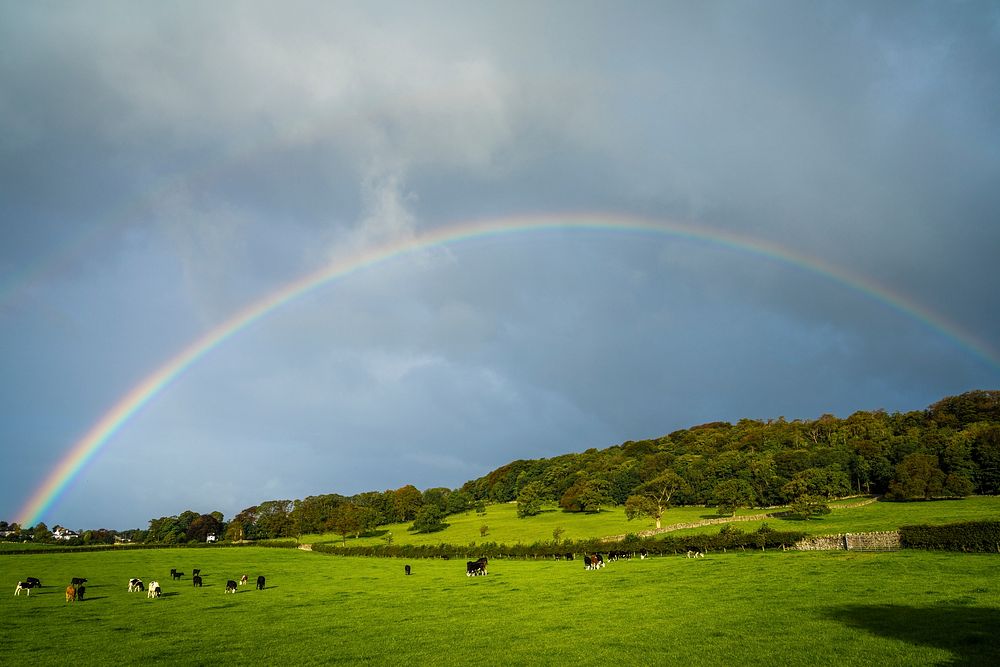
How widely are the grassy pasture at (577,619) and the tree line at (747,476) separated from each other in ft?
192

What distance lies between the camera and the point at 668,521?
9681 cm

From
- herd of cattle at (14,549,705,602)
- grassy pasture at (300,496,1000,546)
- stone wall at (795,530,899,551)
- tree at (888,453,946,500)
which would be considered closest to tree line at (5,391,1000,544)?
tree at (888,453,946,500)

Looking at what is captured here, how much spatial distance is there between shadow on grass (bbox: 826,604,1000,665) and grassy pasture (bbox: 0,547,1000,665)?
0.20 feet

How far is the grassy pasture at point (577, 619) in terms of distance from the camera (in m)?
17.0

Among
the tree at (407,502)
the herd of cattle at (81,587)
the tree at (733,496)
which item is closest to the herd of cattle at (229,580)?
the herd of cattle at (81,587)

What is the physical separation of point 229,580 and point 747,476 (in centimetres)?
10388

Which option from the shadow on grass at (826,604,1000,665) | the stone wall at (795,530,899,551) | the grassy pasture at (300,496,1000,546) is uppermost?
the shadow on grass at (826,604,1000,665)

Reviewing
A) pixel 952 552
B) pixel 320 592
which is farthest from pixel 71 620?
pixel 952 552

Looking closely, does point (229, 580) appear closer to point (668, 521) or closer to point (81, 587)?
point (81, 587)

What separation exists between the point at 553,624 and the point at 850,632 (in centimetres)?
1048

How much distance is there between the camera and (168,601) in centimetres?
3406

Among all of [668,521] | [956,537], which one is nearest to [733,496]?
[668,521]

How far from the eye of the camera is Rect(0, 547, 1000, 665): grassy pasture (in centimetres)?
1702

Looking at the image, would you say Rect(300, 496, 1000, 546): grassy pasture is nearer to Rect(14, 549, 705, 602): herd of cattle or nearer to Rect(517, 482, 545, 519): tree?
Rect(517, 482, 545, 519): tree
